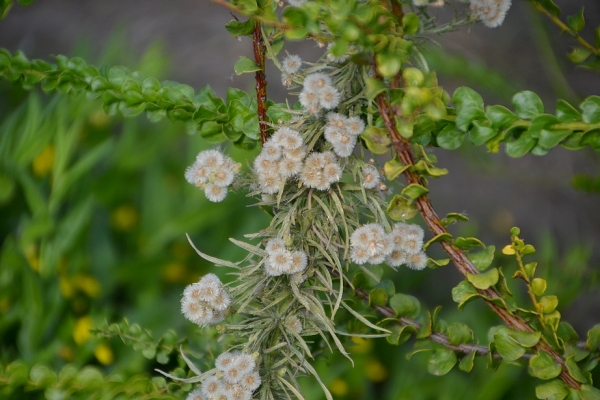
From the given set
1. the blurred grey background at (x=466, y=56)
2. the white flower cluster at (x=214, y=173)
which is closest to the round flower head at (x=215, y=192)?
the white flower cluster at (x=214, y=173)

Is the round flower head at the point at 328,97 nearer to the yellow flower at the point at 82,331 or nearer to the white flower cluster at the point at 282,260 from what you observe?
the white flower cluster at the point at 282,260

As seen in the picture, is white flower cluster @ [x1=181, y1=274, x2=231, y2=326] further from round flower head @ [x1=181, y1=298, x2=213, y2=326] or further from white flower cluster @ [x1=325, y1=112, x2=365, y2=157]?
white flower cluster @ [x1=325, y1=112, x2=365, y2=157]

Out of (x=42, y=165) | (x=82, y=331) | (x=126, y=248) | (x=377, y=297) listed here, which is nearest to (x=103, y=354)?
(x=82, y=331)

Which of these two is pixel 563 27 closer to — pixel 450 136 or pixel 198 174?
pixel 450 136

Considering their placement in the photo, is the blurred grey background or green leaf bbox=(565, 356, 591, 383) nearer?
green leaf bbox=(565, 356, 591, 383)

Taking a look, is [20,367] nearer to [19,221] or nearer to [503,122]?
[503,122]

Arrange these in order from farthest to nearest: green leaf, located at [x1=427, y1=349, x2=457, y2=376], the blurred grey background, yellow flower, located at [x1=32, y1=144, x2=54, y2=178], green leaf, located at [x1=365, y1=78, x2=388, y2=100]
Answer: the blurred grey background
yellow flower, located at [x1=32, y1=144, x2=54, y2=178]
green leaf, located at [x1=427, y1=349, x2=457, y2=376]
green leaf, located at [x1=365, y1=78, x2=388, y2=100]

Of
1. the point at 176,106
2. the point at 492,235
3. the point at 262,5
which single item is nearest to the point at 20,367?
the point at 176,106

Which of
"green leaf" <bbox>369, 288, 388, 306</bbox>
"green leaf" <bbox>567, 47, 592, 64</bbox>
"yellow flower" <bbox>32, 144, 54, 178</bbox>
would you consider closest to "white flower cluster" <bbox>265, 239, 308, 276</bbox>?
"green leaf" <bbox>369, 288, 388, 306</bbox>
